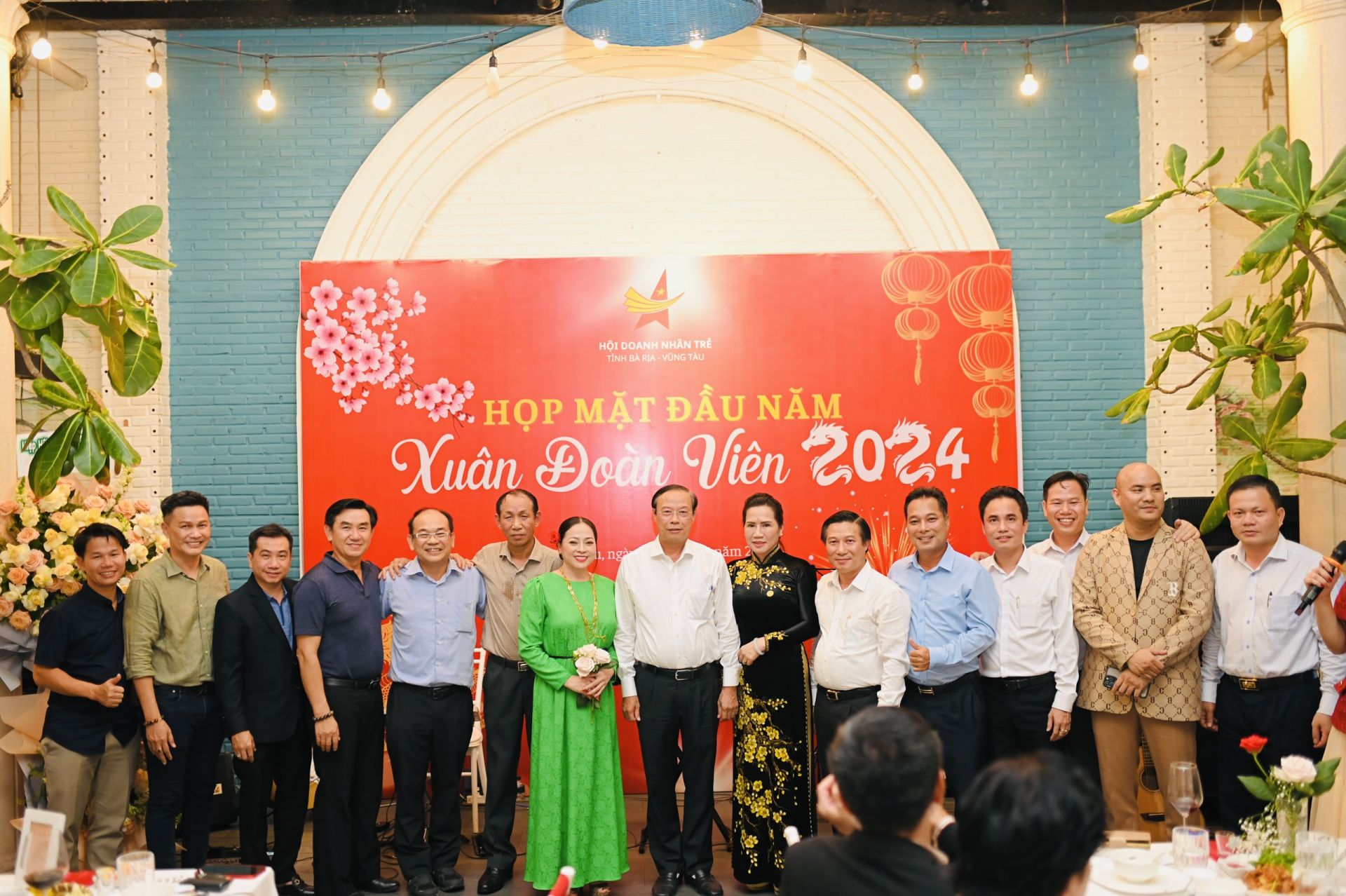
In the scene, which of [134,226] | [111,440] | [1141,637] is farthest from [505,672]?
[1141,637]

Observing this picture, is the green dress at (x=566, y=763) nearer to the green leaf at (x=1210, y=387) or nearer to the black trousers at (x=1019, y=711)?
the black trousers at (x=1019, y=711)

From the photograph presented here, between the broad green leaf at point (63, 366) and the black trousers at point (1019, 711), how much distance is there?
397 cm

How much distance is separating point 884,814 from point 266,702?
134 inches

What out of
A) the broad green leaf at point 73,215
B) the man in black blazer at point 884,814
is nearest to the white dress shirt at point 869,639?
the man in black blazer at point 884,814

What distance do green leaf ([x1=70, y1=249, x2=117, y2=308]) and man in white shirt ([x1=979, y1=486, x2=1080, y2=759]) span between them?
12.3ft

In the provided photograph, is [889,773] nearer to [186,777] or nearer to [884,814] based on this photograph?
[884,814]

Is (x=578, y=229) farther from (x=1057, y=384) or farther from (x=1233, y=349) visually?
(x=1233, y=349)

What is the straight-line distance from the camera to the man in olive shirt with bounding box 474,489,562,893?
5062 mm

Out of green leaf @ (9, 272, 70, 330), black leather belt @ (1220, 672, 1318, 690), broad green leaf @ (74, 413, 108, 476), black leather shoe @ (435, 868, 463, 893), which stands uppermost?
green leaf @ (9, 272, 70, 330)

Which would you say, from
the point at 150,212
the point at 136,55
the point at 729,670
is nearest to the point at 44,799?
the point at 150,212

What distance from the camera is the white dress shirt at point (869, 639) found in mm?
4629

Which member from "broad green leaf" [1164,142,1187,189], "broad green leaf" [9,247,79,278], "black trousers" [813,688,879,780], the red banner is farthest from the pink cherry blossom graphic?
"broad green leaf" [1164,142,1187,189]

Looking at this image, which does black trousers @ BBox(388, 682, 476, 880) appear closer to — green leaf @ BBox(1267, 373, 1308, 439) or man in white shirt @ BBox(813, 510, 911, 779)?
man in white shirt @ BBox(813, 510, 911, 779)

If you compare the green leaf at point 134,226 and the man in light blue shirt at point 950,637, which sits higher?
the green leaf at point 134,226
